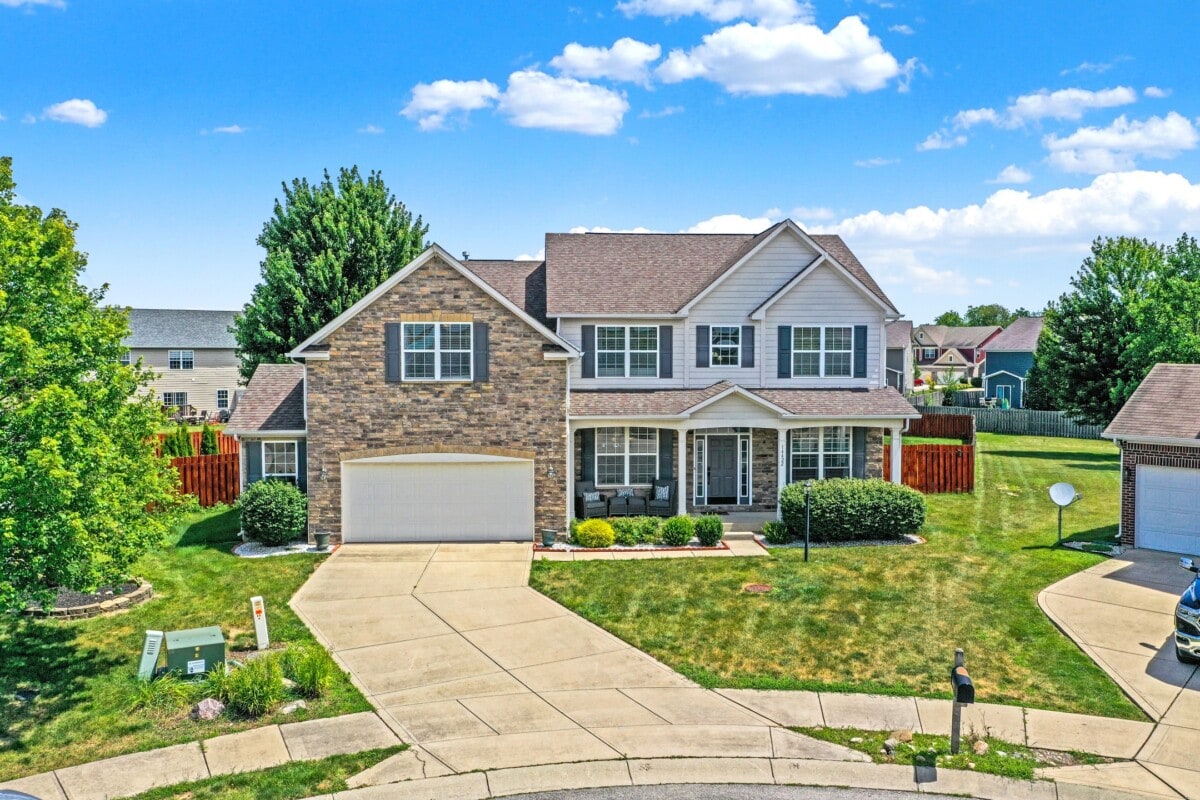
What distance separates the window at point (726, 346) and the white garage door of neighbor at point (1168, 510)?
10.5 meters

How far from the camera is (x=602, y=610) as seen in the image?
16.7 m

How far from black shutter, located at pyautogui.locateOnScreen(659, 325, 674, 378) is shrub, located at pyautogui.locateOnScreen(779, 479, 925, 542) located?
5.18m

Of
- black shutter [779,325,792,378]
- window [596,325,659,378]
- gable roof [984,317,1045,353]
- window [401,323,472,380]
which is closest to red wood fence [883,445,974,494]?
black shutter [779,325,792,378]

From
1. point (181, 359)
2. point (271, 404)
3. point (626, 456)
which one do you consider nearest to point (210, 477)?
point (271, 404)

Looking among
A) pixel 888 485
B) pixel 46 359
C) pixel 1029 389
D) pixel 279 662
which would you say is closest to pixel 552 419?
pixel 888 485

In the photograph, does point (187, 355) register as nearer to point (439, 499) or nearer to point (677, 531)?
point (439, 499)

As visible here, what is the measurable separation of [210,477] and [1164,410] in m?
26.1

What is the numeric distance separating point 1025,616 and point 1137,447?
25.1 feet

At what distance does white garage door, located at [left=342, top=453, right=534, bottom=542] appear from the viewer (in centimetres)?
2223

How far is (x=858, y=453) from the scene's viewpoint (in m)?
25.7

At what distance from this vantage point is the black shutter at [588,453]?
24938 millimetres

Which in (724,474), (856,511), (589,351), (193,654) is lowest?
(193,654)

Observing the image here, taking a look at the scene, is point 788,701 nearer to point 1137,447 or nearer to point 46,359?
point 46,359

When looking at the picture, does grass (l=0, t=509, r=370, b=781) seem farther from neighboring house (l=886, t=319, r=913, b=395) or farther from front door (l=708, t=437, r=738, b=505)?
neighboring house (l=886, t=319, r=913, b=395)
